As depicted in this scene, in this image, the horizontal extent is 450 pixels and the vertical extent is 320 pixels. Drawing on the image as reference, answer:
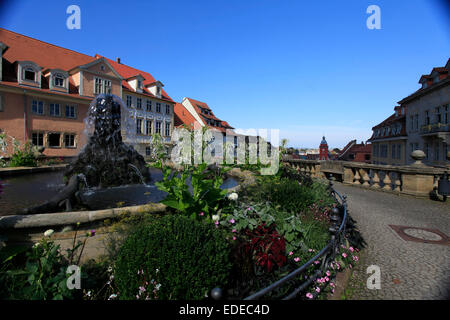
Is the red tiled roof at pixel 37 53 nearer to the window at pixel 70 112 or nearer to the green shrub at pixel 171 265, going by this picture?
the window at pixel 70 112

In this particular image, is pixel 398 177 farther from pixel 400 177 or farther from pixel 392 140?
pixel 392 140

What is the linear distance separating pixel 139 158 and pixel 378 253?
8.72m

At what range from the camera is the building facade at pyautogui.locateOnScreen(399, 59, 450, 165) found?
2483 cm

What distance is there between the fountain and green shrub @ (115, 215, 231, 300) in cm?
588

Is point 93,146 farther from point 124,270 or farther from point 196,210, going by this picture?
point 124,270

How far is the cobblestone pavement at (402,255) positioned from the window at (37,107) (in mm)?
28335

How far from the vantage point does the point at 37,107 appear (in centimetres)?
2280

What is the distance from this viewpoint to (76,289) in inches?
95.0

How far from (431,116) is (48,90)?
1719 inches

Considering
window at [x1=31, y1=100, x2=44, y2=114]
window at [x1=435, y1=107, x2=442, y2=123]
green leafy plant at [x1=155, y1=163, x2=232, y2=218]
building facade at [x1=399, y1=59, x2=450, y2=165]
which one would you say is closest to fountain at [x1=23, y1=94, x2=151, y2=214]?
green leafy plant at [x1=155, y1=163, x2=232, y2=218]

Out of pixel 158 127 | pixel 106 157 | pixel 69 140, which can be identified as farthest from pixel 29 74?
pixel 106 157
